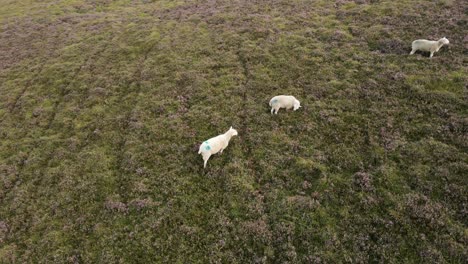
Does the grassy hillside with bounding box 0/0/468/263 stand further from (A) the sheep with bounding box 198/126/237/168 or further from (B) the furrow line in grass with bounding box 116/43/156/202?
(A) the sheep with bounding box 198/126/237/168

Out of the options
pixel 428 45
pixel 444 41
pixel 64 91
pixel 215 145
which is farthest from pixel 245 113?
pixel 64 91

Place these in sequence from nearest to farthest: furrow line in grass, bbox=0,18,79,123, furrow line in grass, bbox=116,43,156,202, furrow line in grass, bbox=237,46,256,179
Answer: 1. furrow line in grass, bbox=116,43,156,202
2. furrow line in grass, bbox=237,46,256,179
3. furrow line in grass, bbox=0,18,79,123

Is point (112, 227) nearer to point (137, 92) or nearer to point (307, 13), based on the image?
point (137, 92)

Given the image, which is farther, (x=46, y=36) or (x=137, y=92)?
(x=46, y=36)

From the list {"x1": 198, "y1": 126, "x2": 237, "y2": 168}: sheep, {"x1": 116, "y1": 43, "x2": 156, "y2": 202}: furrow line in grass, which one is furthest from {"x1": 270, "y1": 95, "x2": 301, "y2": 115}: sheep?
{"x1": 116, "y1": 43, "x2": 156, "y2": 202}: furrow line in grass

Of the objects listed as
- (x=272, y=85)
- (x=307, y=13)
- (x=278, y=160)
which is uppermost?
(x=307, y=13)

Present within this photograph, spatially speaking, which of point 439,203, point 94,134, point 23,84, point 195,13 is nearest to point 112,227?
point 94,134
